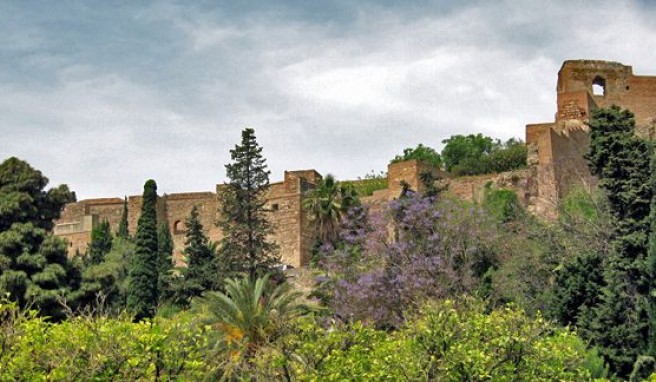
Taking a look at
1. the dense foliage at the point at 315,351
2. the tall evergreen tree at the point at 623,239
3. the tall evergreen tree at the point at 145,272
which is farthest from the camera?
the tall evergreen tree at the point at 145,272

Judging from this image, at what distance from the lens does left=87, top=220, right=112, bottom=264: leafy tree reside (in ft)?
145

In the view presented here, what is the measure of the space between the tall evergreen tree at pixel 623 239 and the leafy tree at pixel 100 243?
2481cm

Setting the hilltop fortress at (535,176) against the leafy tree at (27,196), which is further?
the hilltop fortress at (535,176)

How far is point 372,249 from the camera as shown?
31.8 meters

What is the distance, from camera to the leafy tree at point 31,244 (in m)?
29.2

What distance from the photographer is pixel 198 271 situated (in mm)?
35719

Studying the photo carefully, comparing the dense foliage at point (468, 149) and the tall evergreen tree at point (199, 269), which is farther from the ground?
the dense foliage at point (468, 149)

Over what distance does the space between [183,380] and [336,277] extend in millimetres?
17992

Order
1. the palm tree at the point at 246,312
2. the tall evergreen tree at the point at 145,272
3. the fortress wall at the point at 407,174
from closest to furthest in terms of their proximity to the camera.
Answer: the palm tree at the point at 246,312 → the tall evergreen tree at the point at 145,272 → the fortress wall at the point at 407,174

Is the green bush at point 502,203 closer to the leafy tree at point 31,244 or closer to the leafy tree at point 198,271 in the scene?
the leafy tree at point 198,271

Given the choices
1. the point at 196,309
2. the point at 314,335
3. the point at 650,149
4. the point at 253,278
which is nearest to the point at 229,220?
the point at 253,278

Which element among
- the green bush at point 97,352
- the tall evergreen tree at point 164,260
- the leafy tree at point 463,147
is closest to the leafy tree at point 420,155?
the leafy tree at point 463,147

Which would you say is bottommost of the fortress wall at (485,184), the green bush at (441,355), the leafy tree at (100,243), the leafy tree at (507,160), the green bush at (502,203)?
the green bush at (441,355)

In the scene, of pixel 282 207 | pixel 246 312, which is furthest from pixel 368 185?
pixel 246 312
